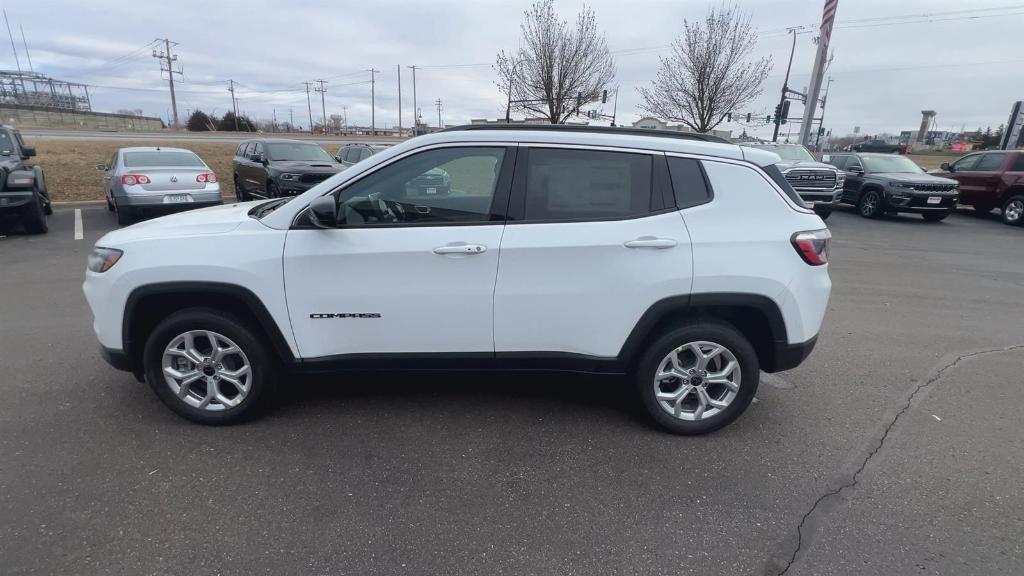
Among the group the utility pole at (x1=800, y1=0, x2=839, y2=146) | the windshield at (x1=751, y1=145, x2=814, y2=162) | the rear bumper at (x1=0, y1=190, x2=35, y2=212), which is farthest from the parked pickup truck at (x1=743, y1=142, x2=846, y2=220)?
the rear bumper at (x1=0, y1=190, x2=35, y2=212)

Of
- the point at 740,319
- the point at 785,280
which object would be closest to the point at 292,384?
the point at 740,319

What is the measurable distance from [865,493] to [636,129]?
2473 millimetres

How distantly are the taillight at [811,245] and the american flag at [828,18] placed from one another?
20072mm

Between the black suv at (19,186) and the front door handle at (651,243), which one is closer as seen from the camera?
the front door handle at (651,243)

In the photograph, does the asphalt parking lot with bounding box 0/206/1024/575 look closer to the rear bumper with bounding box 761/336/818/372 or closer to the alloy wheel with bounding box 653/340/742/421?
the alloy wheel with bounding box 653/340/742/421

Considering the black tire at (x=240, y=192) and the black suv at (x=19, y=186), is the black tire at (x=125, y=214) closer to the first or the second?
the black suv at (x=19, y=186)

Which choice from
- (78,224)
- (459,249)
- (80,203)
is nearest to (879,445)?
(459,249)

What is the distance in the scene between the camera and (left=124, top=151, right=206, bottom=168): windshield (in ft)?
33.9

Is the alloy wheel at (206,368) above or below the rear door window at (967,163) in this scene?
below

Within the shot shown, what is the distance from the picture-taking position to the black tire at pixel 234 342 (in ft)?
10.5

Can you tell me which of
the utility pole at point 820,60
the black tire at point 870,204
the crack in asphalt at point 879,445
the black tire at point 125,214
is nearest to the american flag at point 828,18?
the utility pole at point 820,60

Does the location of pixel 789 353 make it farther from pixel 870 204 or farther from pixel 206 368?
pixel 870 204

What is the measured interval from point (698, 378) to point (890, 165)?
1509 cm

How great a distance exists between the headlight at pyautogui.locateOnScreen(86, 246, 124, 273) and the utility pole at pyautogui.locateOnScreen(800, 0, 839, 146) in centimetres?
2177
